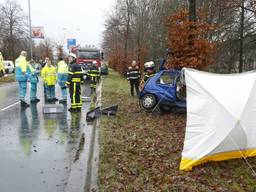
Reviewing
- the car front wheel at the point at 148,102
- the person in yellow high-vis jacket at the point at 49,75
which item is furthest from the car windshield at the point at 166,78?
the person in yellow high-vis jacket at the point at 49,75

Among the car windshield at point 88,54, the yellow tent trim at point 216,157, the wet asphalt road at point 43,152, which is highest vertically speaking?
the car windshield at point 88,54

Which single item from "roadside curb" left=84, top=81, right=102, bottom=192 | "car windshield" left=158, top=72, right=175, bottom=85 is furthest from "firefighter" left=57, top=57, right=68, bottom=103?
"roadside curb" left=84, top=81, right=102, bottom=192

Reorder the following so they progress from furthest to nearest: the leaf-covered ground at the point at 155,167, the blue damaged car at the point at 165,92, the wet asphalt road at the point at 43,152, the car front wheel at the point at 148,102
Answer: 1. the car front wheel at the point at 148,102
2. the blue damaged car at the point at 165,92
3. the wet asphalt road at the point at 43,152
4. the leaf-covered ground at the point at 155,167

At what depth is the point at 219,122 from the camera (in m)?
6.30

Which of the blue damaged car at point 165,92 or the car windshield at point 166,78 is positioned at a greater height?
the car windshield at point 166,78

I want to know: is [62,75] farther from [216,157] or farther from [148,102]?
[216,157]

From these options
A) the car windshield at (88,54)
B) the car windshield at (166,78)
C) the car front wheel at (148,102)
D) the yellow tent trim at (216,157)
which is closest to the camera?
the yellow tent trim at (216,157)

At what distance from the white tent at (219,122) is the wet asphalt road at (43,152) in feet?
6.36

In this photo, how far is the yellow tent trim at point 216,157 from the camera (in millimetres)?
6238

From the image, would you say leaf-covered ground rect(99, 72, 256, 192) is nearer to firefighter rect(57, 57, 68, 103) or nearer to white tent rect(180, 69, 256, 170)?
white tent rect(180, 69, 256, 170)

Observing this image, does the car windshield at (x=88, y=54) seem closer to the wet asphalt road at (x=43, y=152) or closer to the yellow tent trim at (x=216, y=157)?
the wet asphalt road at (x=43, y=152)

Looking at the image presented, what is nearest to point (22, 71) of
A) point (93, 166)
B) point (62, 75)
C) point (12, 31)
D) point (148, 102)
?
point (62, 75)

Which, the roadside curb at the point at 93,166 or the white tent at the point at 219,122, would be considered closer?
the roadside curb at the point at 93,166

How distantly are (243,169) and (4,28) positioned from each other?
2405 inches
